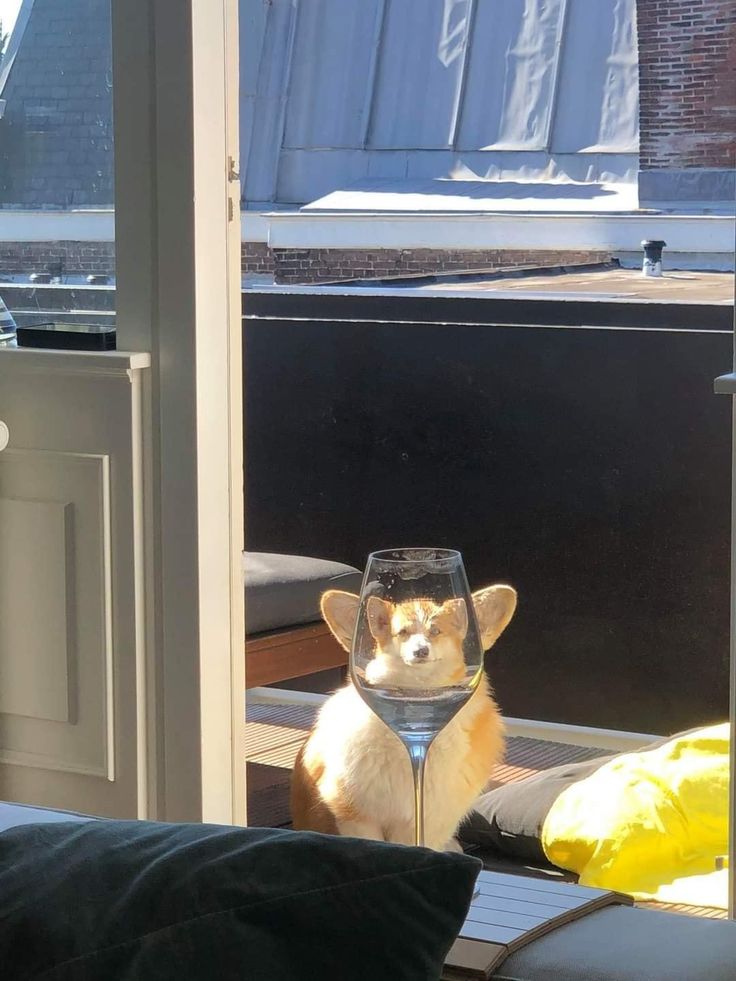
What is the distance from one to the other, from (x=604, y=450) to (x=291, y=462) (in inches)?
32.8

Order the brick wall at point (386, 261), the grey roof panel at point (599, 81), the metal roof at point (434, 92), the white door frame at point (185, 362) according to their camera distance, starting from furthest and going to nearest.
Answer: the brick wall at point (386, 261) < the metal roof at point (434, 92) < the grey roof panel at point (599, 81) < the white door frame at point (185, 362)

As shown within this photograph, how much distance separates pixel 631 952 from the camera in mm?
697

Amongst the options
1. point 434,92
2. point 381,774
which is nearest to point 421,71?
point 434,92

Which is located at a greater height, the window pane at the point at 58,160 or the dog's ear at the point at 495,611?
the window pane at the point at 58,160

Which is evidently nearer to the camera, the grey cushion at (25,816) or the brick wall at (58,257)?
the grey cushion at (25,816)

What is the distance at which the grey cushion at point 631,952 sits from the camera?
0.67 m

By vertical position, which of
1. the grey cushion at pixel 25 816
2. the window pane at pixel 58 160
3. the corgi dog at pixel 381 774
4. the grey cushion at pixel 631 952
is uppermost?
the window pane at pixel 58 160

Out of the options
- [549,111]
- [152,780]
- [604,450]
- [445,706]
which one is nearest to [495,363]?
[604,450]

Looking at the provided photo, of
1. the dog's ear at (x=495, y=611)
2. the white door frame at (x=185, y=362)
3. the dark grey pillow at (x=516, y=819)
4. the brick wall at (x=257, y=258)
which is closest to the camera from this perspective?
the dog's ear at (x=495, y=611)

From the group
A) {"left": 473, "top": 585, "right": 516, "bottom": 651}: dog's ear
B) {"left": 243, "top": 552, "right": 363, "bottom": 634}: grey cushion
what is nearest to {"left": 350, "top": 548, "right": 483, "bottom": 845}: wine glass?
{"left": 473, "top": 585, "right": 516, "bottom": 651}: dog's ear

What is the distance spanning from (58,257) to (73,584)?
0.48 metres

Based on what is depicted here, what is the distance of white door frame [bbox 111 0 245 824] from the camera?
1.96m

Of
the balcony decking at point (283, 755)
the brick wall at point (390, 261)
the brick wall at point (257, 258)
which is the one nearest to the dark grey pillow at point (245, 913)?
the balcony decking at point (283, 755)

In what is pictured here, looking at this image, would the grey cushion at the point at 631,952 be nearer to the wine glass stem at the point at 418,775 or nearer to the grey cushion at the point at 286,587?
the wine glass stem at the point at 418,775
